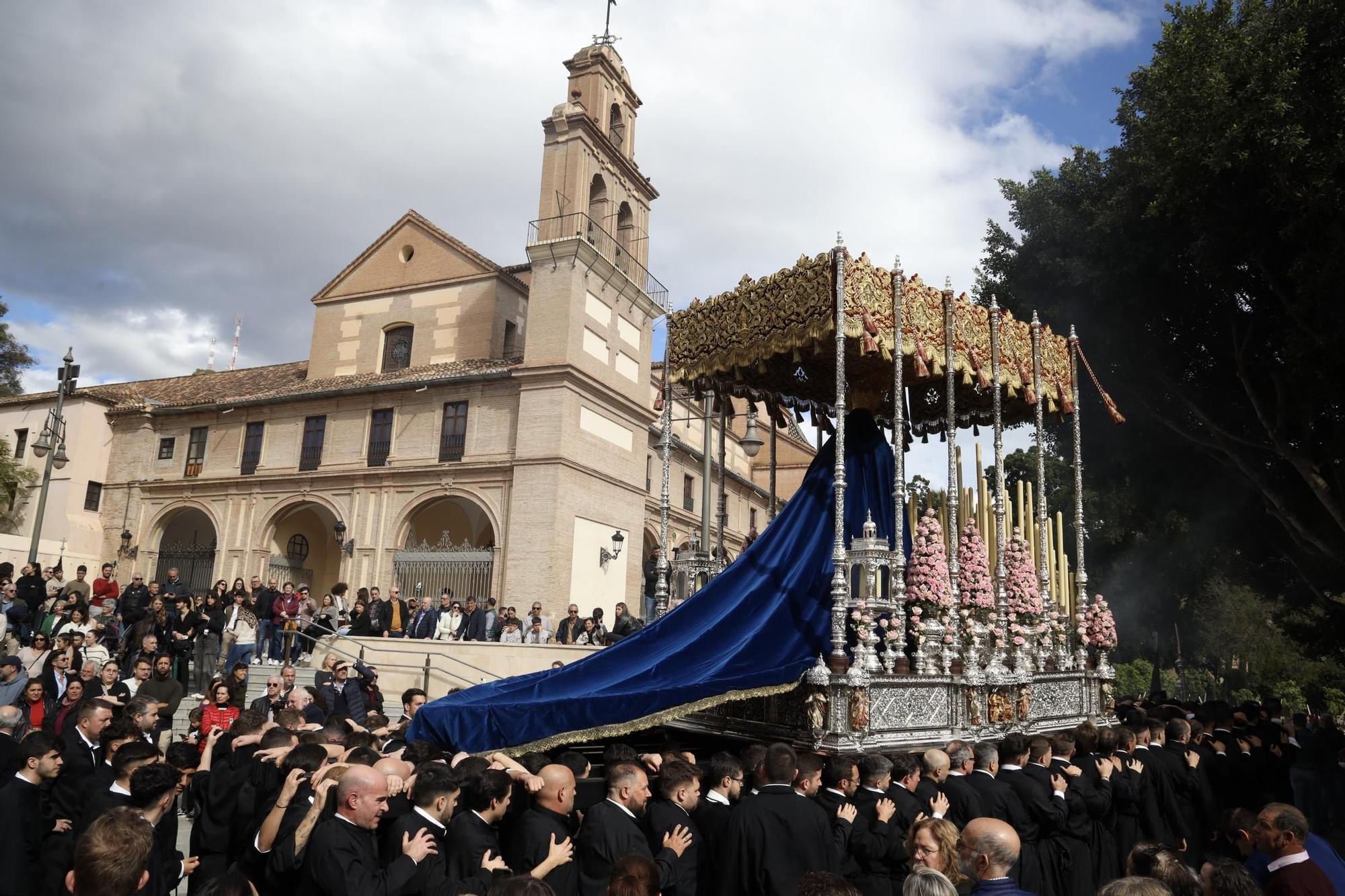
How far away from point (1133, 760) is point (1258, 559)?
15.1m

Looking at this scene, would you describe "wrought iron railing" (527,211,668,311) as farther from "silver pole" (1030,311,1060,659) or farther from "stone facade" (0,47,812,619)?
"silver pole" (1030,311,1060,659)

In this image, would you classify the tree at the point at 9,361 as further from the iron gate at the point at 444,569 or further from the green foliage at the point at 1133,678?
the green foliage at the point at 1133,678

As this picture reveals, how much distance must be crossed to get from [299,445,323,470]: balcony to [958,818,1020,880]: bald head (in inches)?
1058

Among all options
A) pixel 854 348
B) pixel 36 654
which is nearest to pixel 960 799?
pixel 854 348

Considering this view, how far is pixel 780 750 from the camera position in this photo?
204 inches

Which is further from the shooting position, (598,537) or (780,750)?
(598,537)

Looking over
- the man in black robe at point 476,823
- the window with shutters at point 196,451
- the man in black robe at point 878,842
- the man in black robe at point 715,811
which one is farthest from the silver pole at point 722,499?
the window with shutters at point 196,451

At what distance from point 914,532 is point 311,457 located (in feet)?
74.7

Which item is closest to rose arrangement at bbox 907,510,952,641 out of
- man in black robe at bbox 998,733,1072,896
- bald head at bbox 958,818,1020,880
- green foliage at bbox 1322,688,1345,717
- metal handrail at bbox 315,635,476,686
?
man in black robe at bbox 998,733,1072,896

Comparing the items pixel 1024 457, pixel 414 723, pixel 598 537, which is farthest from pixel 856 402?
pixel 1024 457

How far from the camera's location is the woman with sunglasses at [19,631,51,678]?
441 inches

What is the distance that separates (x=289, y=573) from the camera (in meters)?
29.1

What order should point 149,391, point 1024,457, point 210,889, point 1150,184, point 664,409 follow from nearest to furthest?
1. point 210,889
2. point 664,409
3. point 1150,184
4. point 1024,457
5. point 149,391

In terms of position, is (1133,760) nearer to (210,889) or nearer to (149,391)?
(210,889)
